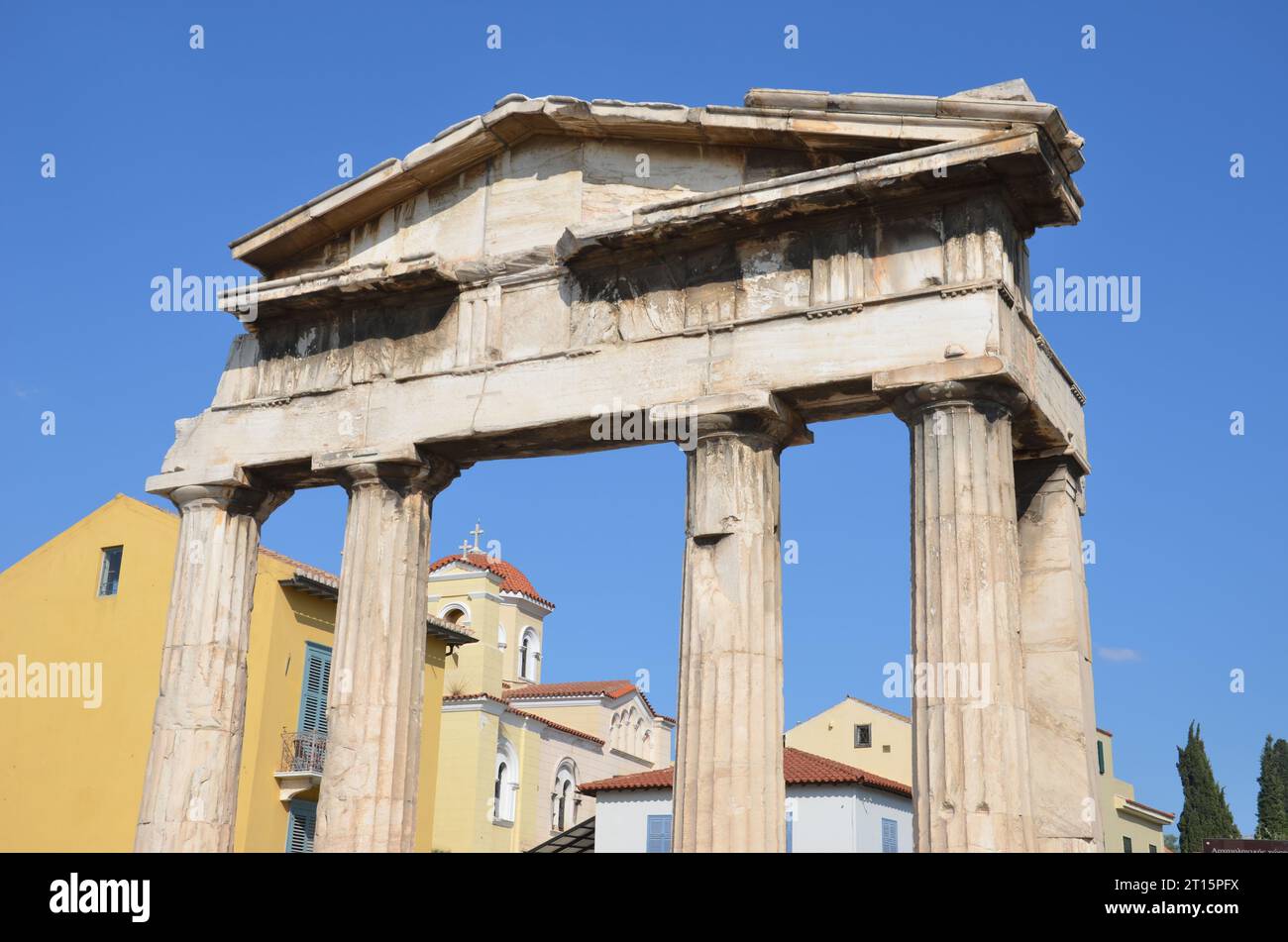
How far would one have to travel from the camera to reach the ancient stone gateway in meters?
12.4

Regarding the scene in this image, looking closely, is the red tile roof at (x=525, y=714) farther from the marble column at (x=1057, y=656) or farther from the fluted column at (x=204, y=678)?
the marble column at (x=1057, y=656)

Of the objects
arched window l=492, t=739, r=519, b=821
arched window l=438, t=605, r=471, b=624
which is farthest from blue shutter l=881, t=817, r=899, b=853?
arched window l=438, t=605, r=471, b=624

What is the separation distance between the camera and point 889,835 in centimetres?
3114

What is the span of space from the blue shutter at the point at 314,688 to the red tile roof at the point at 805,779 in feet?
25.7

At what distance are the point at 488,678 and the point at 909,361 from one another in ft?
94.8

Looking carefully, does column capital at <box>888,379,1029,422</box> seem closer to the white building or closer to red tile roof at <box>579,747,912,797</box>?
red tile roof at <box>579,747,912,797</box>

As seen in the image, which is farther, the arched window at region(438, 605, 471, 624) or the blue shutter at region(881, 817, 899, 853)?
the arched window at region(438, 605, 471, 624)

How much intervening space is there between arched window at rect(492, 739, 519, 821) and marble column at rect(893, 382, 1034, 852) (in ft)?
91.1

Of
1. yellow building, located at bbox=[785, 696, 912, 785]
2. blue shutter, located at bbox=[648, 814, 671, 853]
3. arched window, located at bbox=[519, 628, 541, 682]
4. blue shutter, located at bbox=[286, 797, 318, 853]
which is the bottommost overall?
blue shutter, located at bbox=[286, 797, 318, 853]

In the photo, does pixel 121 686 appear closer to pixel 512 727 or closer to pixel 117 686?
pixel 117 686
